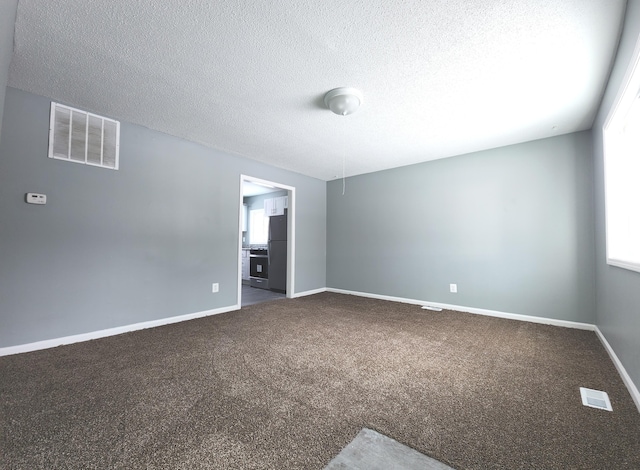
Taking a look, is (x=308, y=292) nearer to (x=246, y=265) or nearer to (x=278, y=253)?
(x=278, y=253)

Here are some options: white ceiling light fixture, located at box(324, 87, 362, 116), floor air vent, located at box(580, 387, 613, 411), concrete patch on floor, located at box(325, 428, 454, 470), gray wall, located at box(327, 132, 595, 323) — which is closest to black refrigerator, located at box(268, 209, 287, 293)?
gray wall, located at box(327, 132, 595, 323)

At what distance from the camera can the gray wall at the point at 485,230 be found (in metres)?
3.12

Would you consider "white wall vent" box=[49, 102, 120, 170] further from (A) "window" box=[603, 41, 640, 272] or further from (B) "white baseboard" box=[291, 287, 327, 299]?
(A) "window" box=[603, 41, 640, 272]

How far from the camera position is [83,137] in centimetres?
267

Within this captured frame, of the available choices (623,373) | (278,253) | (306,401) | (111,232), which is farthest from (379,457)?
(278,253)

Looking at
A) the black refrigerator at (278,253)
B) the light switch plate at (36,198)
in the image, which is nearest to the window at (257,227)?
the black refrigerator at (278,253)

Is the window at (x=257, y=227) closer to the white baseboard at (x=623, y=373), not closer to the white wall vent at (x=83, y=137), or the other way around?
the white wall vent at (x=83, y=137)

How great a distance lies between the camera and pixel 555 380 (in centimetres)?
189

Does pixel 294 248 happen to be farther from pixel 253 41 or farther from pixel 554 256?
pixel 554 256

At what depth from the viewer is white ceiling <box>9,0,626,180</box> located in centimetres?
156

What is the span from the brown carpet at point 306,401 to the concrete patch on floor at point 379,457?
0.16 ft

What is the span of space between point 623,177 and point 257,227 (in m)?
7.02

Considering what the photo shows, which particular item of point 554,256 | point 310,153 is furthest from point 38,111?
point 554,256

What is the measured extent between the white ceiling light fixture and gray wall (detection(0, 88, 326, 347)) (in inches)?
83.1
